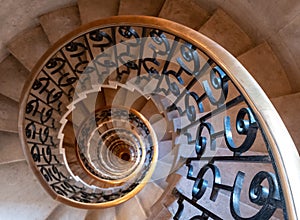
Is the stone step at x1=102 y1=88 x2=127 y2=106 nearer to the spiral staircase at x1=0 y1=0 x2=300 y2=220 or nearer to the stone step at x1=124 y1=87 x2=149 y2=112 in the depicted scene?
the spiral staircase at x1=0 y1=0 x2=300 y2=220

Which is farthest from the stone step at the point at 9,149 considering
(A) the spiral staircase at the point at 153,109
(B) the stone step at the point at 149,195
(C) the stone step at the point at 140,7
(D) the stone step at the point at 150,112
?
(C) the stone step at the point at 140,7

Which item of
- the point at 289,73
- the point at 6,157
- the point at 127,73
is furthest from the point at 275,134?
the point at 6,157

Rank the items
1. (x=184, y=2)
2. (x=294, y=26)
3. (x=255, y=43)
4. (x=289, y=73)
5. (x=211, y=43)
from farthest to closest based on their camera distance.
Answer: (x=184, y=2) → (x=255, y=43) → (x=289, y=73) → (x=294, y=26) → (x=211, y=43)

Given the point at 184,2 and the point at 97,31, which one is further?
the point at 184,2

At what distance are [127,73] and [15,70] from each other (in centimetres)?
166

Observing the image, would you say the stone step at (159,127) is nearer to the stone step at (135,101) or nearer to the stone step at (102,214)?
the stone step at (135,101)

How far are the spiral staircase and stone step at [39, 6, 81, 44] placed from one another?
0.01 meters

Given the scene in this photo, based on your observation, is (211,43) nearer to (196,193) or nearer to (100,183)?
(196,193)

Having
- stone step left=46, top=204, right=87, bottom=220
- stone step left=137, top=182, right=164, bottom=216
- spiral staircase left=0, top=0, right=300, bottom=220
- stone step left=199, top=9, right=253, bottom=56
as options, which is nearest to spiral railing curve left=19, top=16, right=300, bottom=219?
spiral staircase left=0, top=0, right=300, bottom=220

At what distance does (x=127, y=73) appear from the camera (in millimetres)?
3799

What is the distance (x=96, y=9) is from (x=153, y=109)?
1948mm

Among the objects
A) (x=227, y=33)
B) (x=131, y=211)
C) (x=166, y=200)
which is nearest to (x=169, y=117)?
(x=166, y=200)

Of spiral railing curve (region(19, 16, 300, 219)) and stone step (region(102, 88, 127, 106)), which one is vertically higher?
stone step (region(102, 88, 127, 106))

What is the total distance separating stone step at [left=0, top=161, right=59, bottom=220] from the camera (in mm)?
4066
